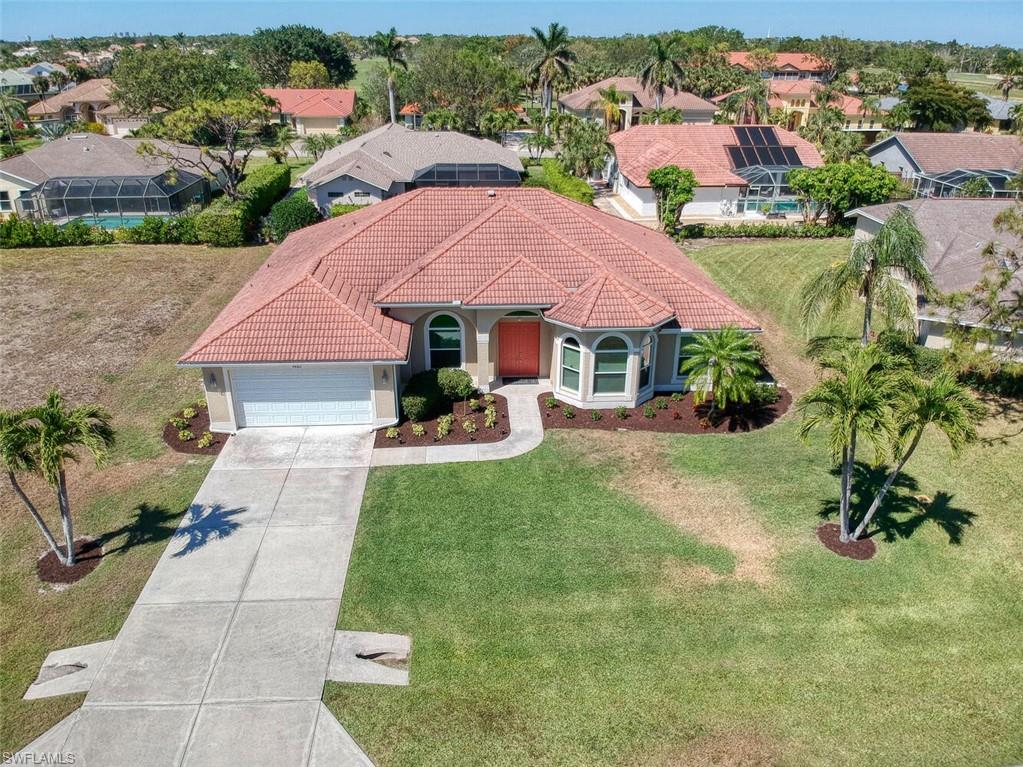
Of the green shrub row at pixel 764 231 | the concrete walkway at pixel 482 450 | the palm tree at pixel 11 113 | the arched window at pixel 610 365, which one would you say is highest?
the palm tree at pixel 11 113

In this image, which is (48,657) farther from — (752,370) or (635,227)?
(635,227)

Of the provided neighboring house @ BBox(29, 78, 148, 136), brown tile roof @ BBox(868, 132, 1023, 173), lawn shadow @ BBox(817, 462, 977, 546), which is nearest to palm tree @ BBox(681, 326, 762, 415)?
lawn shadow @ BBox(817, 462, 977, 546)

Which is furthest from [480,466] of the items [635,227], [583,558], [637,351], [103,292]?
[103,292]

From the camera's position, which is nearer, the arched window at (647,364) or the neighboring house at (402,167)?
the arched window at (647,364)

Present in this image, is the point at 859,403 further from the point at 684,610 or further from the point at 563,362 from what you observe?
the point at 563,362

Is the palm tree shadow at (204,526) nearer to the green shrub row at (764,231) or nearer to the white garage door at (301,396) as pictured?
the white garage door at (301,396)

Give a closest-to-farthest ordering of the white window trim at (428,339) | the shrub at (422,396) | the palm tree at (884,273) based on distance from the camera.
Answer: the shrub at (422,396)
the palm tree at (884,273)
the white window trim at (428,339)

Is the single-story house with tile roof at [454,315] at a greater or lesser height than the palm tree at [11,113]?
lesser

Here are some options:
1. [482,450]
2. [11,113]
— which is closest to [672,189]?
[482,450]

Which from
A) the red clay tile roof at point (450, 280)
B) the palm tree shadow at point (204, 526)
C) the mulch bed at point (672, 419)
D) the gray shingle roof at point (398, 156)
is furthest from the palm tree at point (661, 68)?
the palm tree shadow at point (204, 526)
